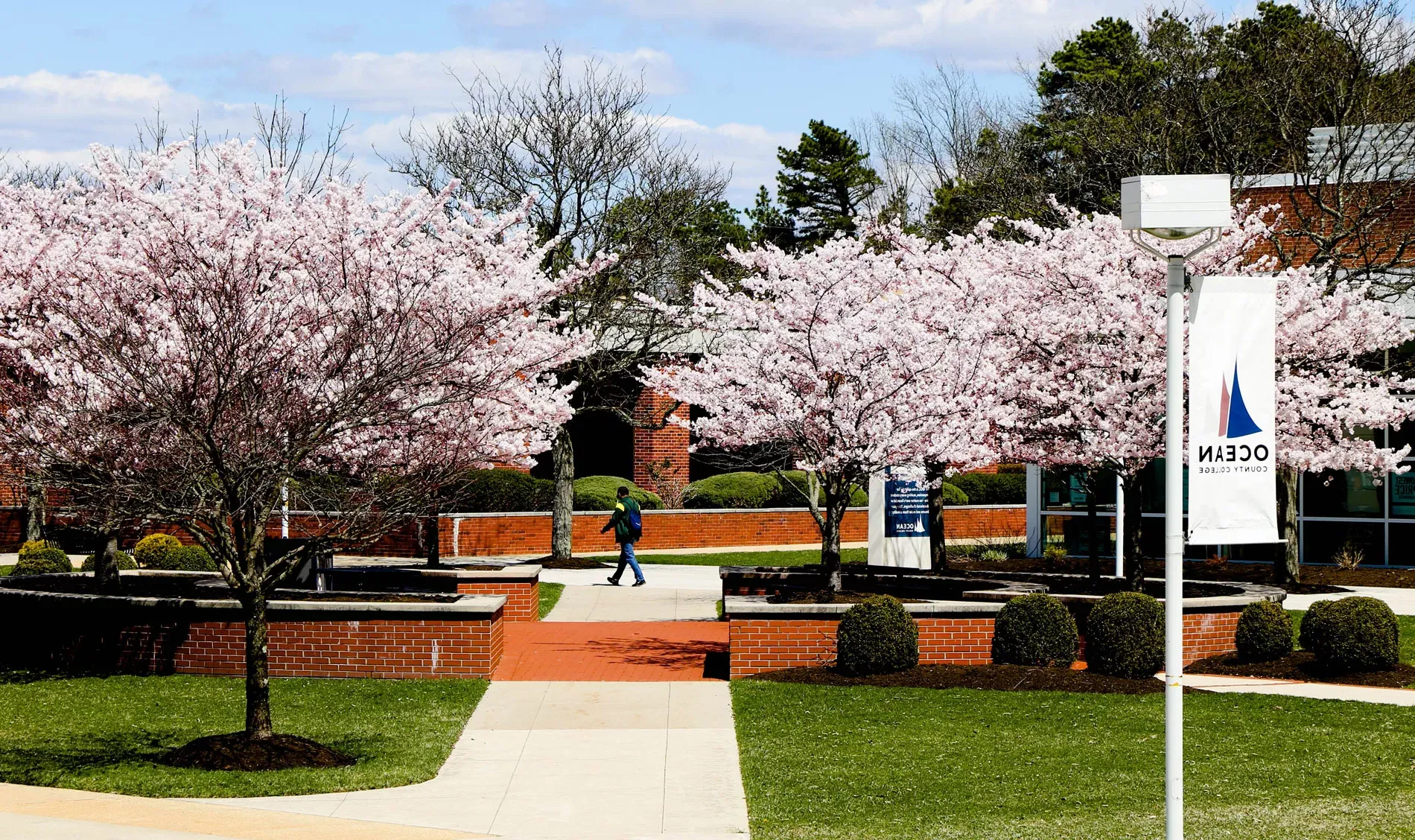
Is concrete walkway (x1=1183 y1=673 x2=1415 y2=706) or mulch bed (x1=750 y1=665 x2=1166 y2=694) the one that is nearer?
concrete walkway (x1=1183 y1=673 x2=1415 y2=706)

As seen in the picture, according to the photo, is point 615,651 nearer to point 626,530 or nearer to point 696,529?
point 626,530

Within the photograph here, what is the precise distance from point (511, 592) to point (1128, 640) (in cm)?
819

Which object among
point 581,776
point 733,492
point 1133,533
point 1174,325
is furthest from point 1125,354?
point 733,492

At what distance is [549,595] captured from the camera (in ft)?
75.4

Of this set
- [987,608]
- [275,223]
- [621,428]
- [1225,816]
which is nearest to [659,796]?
[1225,816]

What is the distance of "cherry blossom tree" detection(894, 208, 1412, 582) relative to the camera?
1750 cm

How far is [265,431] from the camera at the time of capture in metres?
10.7

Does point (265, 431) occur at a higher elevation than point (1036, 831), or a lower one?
higher

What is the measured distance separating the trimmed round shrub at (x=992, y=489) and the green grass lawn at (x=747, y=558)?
6.22m

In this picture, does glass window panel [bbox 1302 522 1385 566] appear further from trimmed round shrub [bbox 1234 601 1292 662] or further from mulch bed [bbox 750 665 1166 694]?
mulch bed [bbox 750 665 1166 694]

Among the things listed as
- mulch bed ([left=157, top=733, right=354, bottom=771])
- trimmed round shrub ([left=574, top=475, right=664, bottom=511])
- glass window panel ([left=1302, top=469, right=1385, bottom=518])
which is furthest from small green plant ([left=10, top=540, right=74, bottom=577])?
glass window panel ([left=1302, top=469, right=1385, bottom=518])

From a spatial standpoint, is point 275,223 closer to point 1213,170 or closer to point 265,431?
point 265,431

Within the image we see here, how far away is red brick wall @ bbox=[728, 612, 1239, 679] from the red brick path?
0.55 meters

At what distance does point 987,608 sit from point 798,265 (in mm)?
5650
